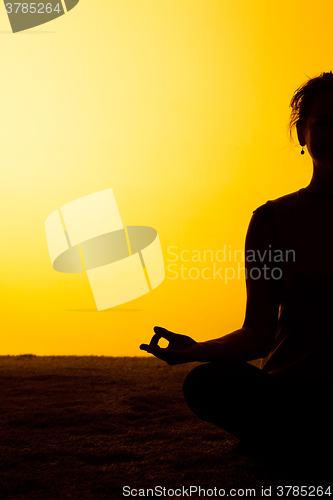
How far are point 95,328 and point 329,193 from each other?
59.5 inches

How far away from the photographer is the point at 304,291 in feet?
2.57

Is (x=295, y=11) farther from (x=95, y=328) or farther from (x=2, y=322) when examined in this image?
(x=2, y=322)

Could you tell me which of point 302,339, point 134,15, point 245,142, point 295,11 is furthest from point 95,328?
point 295,11

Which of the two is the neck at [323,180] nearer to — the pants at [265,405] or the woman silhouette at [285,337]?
the woman silhouette at [285,337]

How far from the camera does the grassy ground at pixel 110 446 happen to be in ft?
2.51

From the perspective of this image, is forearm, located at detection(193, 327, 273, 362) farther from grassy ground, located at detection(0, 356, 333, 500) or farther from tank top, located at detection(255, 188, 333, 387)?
grassy ground, located at detection(0, 356, 333, 500)

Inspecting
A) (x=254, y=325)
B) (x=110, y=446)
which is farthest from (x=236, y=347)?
(x=110, y=446)

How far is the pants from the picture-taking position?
66 cm

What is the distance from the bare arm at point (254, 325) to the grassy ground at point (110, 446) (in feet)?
0.85

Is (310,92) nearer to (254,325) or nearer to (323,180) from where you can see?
(323,180)

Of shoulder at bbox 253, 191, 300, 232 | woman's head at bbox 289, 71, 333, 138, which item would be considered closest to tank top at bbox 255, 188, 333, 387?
shoulder at bbox 253, 191, 300, 232

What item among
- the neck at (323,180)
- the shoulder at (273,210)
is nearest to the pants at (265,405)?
the shoulder at (273,210)

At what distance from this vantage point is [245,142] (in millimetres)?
2094

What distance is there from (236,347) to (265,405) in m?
0.11
